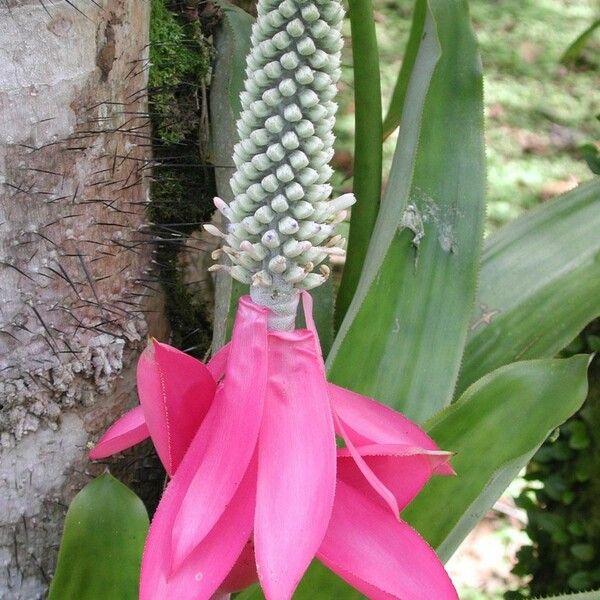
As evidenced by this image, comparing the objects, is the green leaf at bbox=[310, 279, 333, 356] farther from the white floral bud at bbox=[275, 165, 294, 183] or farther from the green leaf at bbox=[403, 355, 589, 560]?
A: the white floral bud at bbox=[275, 165, 294, 183]

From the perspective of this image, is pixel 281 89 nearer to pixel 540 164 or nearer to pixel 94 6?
pixel 94 6

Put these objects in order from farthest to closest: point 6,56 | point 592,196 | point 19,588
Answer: point 592,196, point 19,588, point 6,56

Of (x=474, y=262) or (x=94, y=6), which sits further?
(x=474, y=262)

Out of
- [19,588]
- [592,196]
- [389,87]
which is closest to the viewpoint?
[19,588]

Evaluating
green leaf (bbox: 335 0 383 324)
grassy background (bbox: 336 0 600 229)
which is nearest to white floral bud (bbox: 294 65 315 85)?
green leaf (bbox: 335 0 383 324)

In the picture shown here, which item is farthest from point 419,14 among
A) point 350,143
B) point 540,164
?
point 540,164
